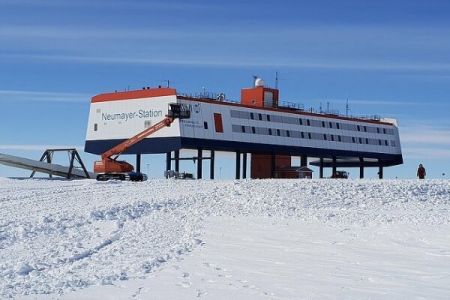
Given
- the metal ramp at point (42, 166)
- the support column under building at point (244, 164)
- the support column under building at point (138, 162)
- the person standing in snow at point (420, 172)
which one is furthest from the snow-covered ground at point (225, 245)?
the support column under building at point (244, 164)

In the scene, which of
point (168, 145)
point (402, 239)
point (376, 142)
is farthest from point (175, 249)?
point (376, 142)

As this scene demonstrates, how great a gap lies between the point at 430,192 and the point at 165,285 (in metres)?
24.1

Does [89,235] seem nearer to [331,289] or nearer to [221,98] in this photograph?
[331,289]

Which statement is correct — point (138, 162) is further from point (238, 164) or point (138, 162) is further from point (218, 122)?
point (238, 164)

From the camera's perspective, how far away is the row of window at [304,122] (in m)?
68.2

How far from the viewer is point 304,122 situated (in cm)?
7444

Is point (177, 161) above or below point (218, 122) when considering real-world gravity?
below

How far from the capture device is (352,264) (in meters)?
12.9

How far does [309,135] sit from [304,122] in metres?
1.52

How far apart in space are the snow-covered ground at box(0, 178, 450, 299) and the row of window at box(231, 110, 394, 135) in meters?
38.5

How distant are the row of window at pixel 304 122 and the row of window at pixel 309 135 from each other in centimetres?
96

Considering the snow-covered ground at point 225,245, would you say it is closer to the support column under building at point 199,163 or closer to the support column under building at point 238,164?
the support column under building at point 199,163

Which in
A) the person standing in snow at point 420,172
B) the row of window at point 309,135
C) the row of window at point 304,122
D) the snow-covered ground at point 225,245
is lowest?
the snow-covered ground at point 225,245

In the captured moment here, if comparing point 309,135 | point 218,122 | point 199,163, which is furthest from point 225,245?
point 309,135
